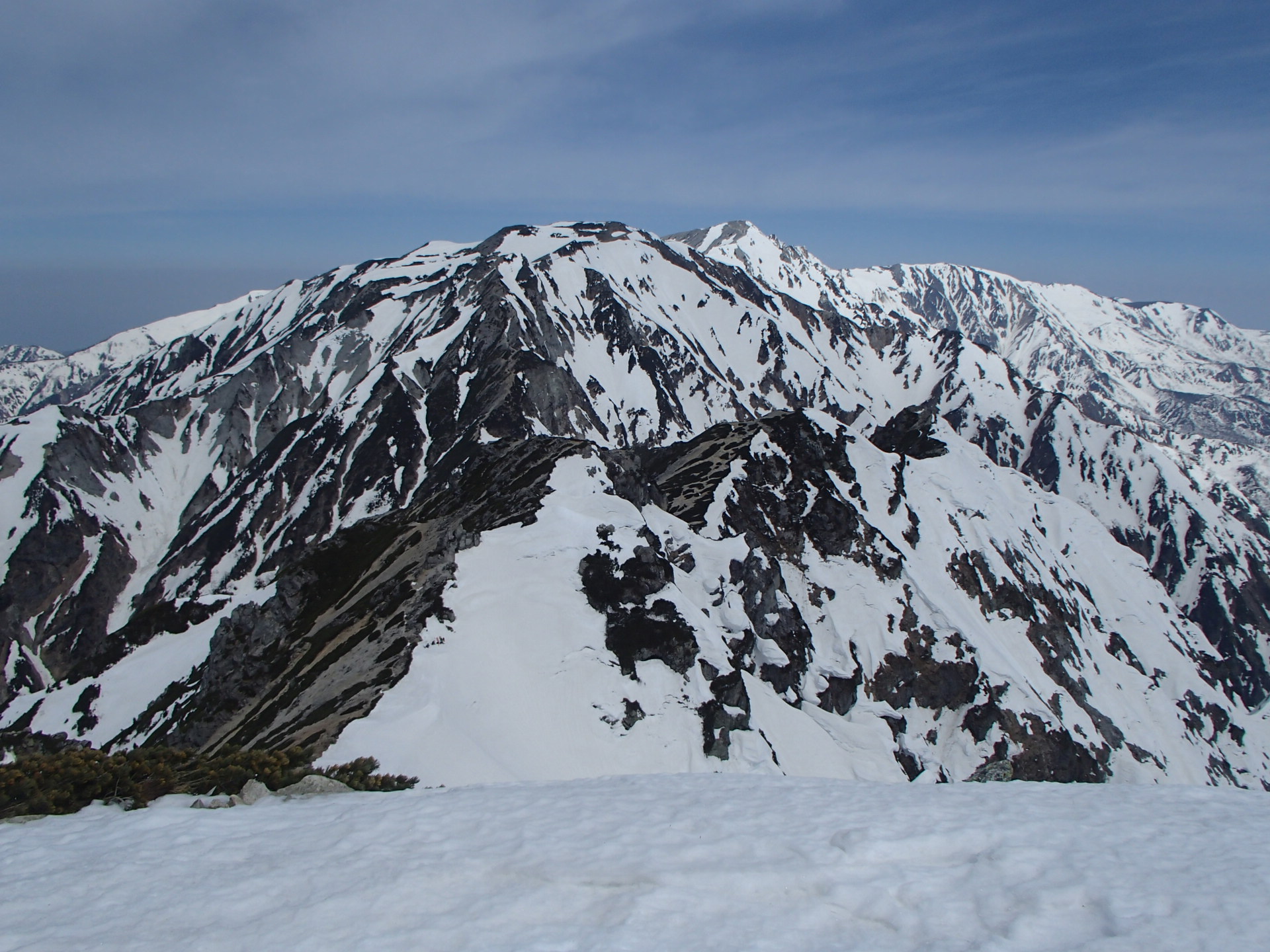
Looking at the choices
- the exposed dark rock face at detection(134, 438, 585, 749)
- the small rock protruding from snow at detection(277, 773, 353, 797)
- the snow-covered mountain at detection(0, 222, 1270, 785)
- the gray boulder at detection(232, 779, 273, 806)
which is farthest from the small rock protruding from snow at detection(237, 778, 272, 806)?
the exposed dark rock face at detection(134, 438, 585, 749)

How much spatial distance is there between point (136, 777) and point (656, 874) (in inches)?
498

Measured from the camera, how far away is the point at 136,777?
15.9 meters

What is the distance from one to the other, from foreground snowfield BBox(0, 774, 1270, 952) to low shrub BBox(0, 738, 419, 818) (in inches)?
A: 27.1

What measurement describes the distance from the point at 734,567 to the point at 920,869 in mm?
67633

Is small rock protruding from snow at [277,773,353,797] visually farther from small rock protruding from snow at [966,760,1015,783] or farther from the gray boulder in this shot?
small rock protruding from snow at [966,760,1015,783]

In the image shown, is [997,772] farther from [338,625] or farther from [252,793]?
[338,625]

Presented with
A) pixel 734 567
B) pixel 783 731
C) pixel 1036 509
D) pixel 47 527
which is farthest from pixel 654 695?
pixel 47 527

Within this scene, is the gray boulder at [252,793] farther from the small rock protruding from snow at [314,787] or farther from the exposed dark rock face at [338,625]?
the exposed dark rock face at [338,625]

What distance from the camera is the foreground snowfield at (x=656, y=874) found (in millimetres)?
9664

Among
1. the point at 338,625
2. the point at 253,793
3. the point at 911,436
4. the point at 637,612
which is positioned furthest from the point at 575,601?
the point at 911,436

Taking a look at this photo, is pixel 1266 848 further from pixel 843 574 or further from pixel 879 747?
pixel 843 574

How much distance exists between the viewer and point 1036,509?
563 feet

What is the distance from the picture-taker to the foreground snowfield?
9.66 m

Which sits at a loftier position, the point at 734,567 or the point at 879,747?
the point at 734,567
